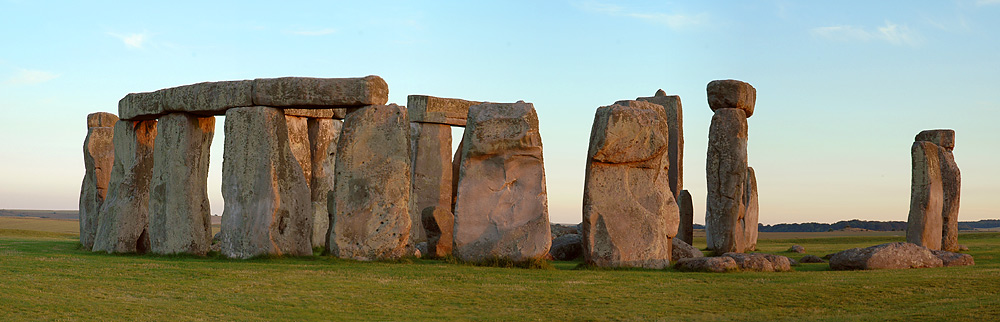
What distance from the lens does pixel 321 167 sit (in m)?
22.7

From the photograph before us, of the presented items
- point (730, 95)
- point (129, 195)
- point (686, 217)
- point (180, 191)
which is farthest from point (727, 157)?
point (129, 195)

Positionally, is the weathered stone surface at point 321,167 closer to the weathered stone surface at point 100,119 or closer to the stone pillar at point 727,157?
the weathered stone surface at point 100,119

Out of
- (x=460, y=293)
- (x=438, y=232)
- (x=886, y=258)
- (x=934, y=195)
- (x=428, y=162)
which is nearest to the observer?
(x=460, y=293)

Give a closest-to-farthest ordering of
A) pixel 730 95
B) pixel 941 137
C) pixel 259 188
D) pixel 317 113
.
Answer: pixel 259 188
pixel 730 95
pixel 317 113
pixel 941 137

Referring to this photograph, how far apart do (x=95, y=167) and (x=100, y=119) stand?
1.45 m

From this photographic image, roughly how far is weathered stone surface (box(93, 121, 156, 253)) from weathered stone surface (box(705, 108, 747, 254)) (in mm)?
11847

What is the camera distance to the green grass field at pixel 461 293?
1060 centimetres

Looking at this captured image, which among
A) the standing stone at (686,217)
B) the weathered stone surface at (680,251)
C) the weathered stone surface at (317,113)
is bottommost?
the weathered stone surface at (680,251)

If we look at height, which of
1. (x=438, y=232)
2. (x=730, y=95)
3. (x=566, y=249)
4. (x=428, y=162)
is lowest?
(x=566, y=249)

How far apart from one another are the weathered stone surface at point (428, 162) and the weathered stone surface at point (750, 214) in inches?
297

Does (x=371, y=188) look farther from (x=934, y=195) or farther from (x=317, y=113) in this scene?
(x=934, y=195)

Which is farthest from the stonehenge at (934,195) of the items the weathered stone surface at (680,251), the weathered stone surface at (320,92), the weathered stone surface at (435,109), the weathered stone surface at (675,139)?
the weathered stone surface at (320,92)

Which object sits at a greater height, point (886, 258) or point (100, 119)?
point (100, 119)

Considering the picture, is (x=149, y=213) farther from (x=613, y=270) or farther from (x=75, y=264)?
(x=613, y=270)
